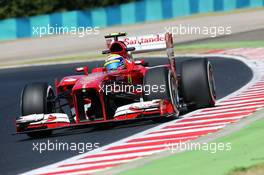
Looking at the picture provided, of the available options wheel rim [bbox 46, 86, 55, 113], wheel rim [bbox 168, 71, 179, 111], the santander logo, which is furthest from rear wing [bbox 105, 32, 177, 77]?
wheel rim [bbox 46, 86, 55, 113]

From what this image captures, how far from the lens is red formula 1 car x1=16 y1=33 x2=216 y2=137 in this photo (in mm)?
12734

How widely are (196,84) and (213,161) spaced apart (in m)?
5.15

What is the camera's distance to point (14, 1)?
171ft

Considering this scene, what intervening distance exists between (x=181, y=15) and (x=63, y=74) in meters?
23.9

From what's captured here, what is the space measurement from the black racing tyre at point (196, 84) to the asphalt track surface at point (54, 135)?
91 centimetres

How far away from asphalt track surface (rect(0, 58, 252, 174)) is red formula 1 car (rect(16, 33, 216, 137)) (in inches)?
7.9

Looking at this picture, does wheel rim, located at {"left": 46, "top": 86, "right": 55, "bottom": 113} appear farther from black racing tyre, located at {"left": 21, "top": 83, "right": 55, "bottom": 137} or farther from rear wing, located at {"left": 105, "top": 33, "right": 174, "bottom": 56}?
rear wing, located at {"left": 105, "top": 33, "right": 174, "bottom": 56}

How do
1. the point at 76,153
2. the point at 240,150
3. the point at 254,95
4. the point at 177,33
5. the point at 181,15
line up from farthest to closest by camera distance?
the point at 181,15 < the point at 177,33 < the point at 254,95 < the point at 76,153 < the point at 240,150

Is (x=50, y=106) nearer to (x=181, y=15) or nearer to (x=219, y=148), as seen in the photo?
(x=219, y=148)

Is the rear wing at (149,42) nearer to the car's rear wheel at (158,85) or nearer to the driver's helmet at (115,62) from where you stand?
the driver's helmet at (115,62)

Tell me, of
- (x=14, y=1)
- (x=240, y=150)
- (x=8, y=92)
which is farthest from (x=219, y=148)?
(x=14, y=1)

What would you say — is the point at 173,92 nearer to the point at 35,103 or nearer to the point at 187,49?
the point at 35,103

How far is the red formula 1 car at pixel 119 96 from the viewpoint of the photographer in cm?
1273

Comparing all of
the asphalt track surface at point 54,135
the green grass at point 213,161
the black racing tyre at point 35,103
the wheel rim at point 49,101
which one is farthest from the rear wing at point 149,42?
the green grass at point 213,161
